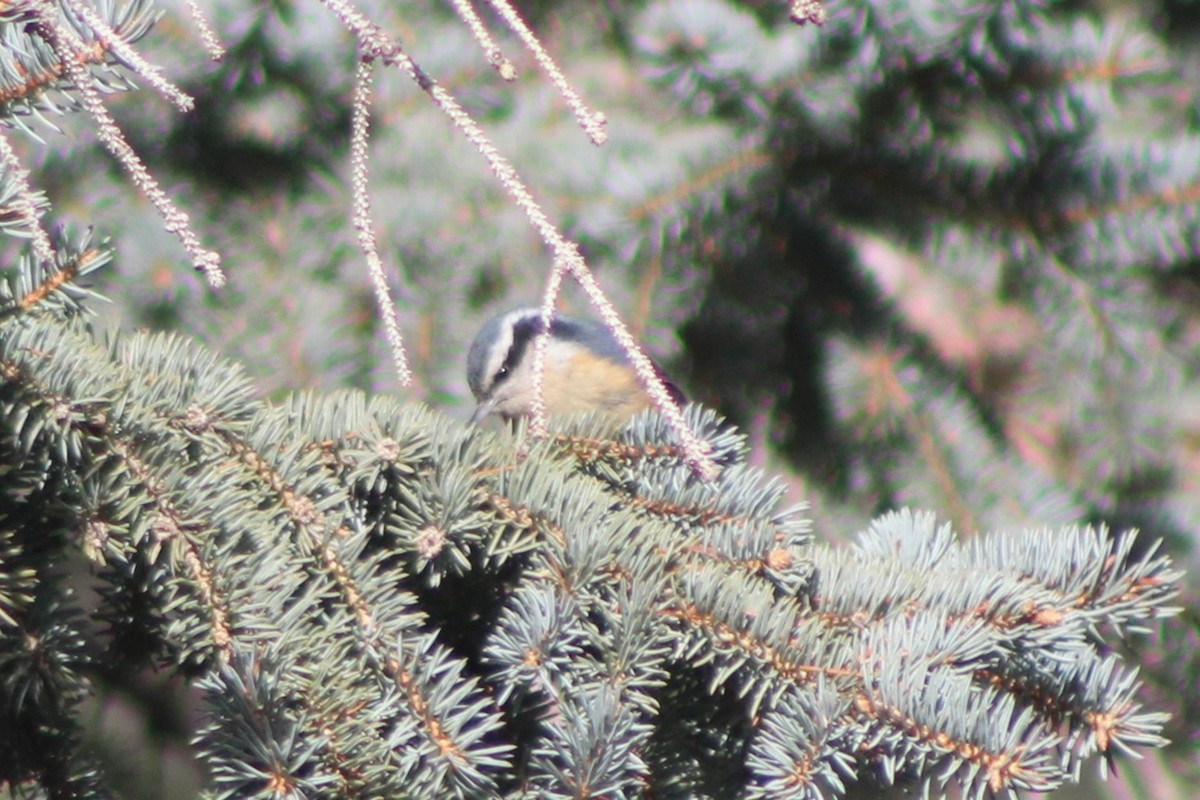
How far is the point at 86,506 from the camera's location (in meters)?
0.87

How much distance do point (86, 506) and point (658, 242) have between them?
115cm

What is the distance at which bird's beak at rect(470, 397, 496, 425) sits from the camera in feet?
6.69

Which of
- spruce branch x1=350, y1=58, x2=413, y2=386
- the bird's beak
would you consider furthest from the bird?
spruce branch x1=350, y1=58, x2=413, y2=386

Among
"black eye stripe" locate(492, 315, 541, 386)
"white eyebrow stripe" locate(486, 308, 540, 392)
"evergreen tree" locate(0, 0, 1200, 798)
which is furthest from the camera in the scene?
"black eye stripe" locate(492, 315, 541, 386)

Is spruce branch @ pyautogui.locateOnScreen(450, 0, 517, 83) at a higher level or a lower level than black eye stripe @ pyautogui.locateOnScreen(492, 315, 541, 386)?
lower

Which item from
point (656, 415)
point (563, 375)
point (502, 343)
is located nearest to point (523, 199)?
point (656, 415)

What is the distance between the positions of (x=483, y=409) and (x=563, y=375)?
0.31 metres

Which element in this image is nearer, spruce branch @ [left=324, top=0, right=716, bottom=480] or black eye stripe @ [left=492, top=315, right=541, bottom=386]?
spruce branch @ [left=324, top=0, right=716, bottom=480]

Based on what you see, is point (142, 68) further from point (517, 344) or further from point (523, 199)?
point (517, 344)

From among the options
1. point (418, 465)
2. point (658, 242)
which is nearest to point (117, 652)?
point (418, 465)

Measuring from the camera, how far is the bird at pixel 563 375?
2.09m

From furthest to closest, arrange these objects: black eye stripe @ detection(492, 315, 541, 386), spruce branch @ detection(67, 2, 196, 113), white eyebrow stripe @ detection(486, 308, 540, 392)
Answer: black eye stripe @ detection(492, 315, 541, 386) < white eyebrow stripe @ detection(486, 308, 540, 392) < spruce branch @ detection(67, 2, 196, 113)

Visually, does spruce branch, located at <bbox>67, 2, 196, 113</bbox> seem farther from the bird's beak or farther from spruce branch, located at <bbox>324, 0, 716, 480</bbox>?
the bird's beak

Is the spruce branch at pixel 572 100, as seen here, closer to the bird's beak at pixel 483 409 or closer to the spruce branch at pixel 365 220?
the spruce branch at pixel 365 220
